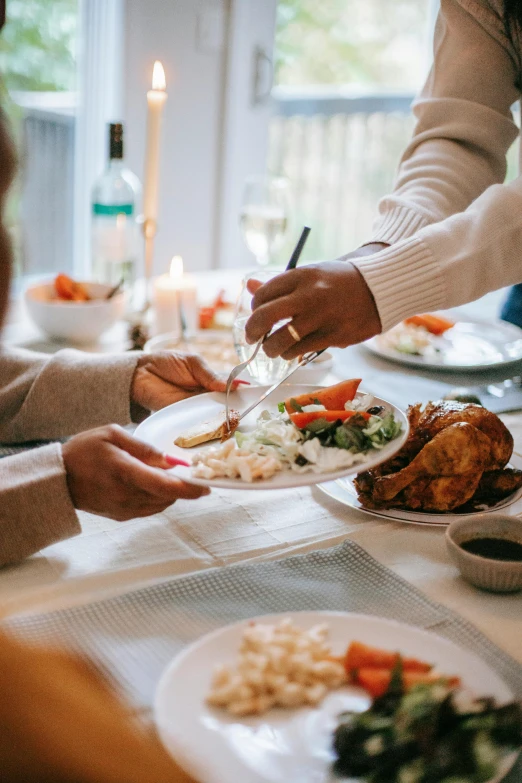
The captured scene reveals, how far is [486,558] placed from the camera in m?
0.94

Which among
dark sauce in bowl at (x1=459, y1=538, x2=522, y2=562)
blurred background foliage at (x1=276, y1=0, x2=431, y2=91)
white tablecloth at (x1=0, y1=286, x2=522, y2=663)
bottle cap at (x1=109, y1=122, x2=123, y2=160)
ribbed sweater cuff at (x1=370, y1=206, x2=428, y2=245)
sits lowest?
white tablecloth at (x1=0, y1=286, x2=522, y2=663)

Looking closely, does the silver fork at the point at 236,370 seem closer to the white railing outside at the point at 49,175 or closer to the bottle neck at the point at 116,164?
the bottle neck at the point at 116,164

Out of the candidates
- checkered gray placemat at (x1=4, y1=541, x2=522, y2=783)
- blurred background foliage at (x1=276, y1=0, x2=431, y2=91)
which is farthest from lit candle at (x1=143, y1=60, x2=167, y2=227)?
blurred background foliage at (x1=276, y1=0, x2=431, y2=91)

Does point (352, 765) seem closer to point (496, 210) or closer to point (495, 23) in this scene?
point (496, 210)

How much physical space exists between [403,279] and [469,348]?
627 mm

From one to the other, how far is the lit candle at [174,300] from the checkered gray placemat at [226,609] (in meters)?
A: 0.96

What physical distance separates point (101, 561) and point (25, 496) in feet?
0.42

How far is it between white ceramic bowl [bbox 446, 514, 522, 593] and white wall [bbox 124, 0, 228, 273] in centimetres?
295

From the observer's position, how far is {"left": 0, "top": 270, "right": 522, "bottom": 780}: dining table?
918mm

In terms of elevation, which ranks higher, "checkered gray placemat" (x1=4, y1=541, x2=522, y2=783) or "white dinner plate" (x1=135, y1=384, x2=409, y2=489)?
"white dinner plate" (x1=135, y1=384, x2=409, y2=489)

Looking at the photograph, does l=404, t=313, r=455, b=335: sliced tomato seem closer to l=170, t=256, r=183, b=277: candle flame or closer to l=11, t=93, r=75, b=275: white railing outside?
l=170, t=256, r=183, b=277: candle flame

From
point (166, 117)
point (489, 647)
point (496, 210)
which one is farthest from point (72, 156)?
point (489, 647)

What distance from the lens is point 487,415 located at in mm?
1157

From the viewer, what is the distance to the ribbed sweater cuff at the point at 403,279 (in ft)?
4.12
